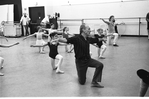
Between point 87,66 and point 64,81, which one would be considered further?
point 64,81

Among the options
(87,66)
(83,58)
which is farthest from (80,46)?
(87,66)

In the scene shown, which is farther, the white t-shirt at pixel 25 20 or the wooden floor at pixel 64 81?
the white t-shirt at pixel 25 20

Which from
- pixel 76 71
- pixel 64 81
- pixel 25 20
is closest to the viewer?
pixel 64 81

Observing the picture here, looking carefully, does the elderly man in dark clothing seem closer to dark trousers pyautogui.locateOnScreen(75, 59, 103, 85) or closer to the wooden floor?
dark trousers pyautogui.locateOnScreen(75, 59, 103, 85)

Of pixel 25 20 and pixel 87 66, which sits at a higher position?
pixel 25 20

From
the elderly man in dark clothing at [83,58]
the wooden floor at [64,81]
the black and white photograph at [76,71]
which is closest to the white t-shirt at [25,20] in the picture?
the black and white photograph at [76,71]

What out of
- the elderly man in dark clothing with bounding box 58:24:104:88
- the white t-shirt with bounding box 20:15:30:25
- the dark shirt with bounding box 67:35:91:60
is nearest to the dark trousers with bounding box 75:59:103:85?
the elderly man in dark clothing with bounding box 58:24:104:88

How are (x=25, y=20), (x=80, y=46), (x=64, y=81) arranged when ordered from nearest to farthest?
1. (x=80, y=46)
2. (x=64, y=81)
3. (x=25, y=20)

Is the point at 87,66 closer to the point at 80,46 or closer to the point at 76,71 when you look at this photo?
the point at 80,46

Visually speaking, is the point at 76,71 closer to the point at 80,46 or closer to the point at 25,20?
the point at 80,46

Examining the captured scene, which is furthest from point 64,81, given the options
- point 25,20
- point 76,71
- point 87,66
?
point 25,20

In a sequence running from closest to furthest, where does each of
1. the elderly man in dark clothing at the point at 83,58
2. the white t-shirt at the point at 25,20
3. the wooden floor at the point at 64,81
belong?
the wooden floor at the point at 64,81
the elderly man in dark clothing at the point at 83,58
the white t-shirt at the point at 25,20

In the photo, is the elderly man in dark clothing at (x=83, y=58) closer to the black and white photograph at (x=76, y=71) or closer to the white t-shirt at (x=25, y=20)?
the black and white photograph at (x=76, y=71)

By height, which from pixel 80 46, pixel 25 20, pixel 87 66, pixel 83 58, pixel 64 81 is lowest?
pixel 64 81
